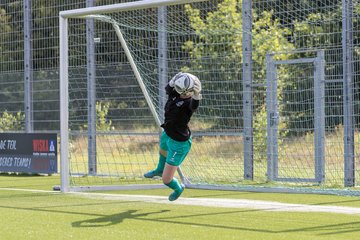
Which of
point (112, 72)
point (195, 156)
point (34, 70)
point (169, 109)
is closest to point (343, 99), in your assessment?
point (195, 156)

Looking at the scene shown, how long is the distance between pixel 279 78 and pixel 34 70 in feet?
23.5

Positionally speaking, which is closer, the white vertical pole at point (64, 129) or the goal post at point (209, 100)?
the white vertical pole at point (64, 129)

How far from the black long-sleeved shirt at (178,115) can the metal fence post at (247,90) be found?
15.5ft

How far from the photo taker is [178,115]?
1033cm

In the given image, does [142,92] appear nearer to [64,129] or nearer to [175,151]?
[64,129]

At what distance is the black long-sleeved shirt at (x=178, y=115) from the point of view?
1032 centimetres

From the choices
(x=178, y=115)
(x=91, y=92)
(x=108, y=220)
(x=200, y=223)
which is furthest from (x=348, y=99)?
(x=91, y=92)

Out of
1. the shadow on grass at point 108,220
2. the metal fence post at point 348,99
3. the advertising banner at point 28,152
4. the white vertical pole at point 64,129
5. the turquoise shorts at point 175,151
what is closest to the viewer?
the shadow on grass at point 108,220

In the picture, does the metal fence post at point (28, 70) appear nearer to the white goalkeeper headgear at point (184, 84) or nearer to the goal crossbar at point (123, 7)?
the goal crossbar at point (123, 7)

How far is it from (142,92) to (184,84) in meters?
5.72

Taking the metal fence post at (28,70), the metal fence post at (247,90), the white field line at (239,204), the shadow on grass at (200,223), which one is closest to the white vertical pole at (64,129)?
the white field line at (239,204)

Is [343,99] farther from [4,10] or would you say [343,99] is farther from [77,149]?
[4,10]

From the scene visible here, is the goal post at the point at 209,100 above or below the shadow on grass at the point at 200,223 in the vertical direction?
above

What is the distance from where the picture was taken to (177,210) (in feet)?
33.7
